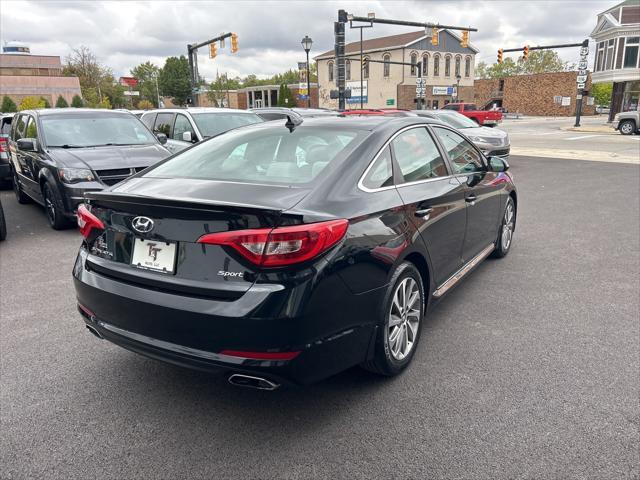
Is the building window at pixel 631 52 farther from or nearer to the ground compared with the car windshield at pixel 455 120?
farther from the ground

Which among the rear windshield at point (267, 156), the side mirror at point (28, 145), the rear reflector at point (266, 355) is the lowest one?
the rear reflector at point (266, 355)

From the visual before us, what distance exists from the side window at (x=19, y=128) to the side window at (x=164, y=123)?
2.54 metres

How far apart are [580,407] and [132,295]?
257 centimetres

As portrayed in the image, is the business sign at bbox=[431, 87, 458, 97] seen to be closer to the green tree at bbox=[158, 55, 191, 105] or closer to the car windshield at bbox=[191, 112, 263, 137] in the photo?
the green tree at bbox=[158, 55, 191, 105]

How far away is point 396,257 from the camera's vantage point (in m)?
2.96

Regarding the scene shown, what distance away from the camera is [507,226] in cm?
579

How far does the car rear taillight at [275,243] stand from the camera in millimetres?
2340

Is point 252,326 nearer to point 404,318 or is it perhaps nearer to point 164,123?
point 404,318

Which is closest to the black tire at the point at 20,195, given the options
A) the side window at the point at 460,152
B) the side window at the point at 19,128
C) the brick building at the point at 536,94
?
the side window at the point at 19,128

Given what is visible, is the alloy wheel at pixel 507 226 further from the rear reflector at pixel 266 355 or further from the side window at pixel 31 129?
the side window at pixel 31 129

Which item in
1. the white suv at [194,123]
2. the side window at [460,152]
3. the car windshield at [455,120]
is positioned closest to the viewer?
the side window at [460,152]

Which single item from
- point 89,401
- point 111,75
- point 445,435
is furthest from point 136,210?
point 111,75

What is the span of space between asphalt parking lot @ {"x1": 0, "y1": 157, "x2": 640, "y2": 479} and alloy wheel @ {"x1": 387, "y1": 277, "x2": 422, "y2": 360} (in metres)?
0.19

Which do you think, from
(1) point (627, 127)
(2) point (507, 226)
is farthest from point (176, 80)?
(2) point (507, 226)
